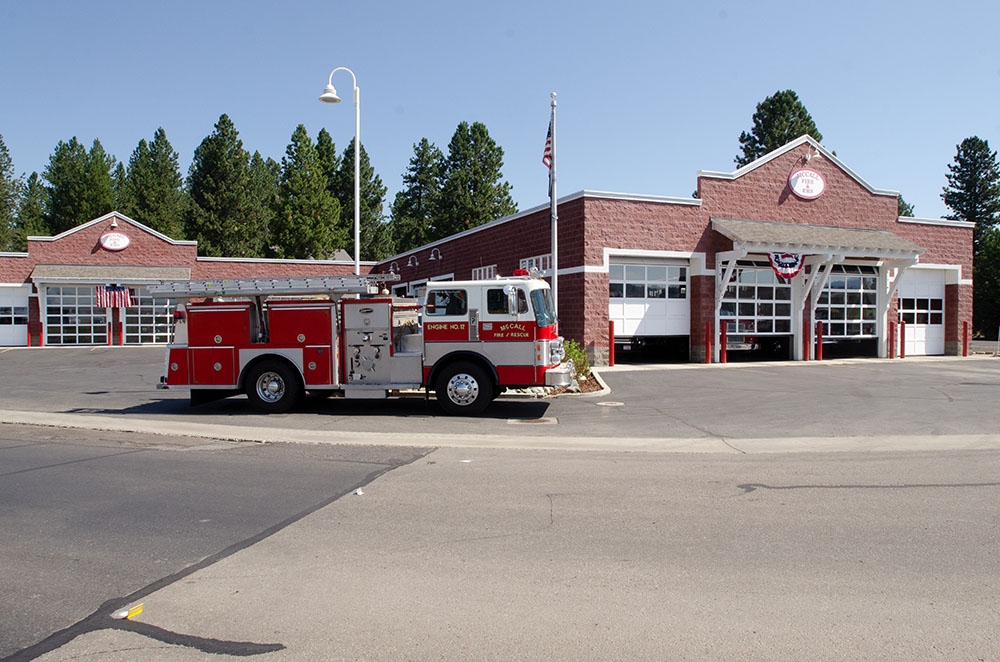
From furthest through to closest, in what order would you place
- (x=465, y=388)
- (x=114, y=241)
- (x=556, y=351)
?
→ 1. (x=114, y=241)
2. (x=556, y=351)
3. (x=465, y=388)

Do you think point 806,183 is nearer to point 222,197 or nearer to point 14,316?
point 14,316

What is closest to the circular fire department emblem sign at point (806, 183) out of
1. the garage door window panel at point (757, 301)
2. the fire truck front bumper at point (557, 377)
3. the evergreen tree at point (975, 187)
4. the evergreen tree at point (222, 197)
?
the garage door window panel at point (757, 301)

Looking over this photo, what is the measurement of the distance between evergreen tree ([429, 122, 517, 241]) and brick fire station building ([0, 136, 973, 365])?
26.2 meters

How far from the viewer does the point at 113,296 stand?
37.9 metres

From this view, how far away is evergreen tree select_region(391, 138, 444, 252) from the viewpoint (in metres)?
65.2

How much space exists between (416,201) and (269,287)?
54.9 meters

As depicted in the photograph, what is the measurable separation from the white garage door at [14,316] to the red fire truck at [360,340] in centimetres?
2996

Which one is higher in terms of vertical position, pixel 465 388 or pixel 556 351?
pixel 556 351

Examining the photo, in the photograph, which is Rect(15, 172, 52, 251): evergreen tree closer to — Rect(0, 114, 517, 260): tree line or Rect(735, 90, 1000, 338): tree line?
Rect(0, 114, 517, 260): tree line

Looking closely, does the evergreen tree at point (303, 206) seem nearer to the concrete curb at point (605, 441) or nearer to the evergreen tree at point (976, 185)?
the concrete curb at point (605, 441)

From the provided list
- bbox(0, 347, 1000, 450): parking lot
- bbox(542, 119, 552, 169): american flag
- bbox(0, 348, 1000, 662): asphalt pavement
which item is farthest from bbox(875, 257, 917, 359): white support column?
bbox(0, 348, 1000, 662): asphalt pavement

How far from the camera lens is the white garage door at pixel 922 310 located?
2839 centimetres

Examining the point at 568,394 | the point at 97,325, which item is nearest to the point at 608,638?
the point at 568,394

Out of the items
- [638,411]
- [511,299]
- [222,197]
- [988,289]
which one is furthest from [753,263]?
[222,197]
